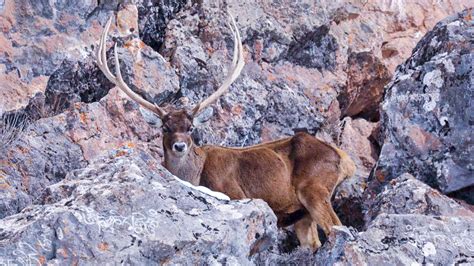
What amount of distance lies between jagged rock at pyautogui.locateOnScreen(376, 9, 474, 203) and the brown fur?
0.61 metres

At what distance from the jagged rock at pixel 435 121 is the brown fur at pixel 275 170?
612 mm

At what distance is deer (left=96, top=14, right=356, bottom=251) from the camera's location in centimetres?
959

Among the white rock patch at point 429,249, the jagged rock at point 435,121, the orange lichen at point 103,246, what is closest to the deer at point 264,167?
the jagged rock at point 435,121

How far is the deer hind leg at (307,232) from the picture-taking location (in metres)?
9.81

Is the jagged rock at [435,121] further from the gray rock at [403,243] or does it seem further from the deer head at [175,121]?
the gray rock at [403,243]

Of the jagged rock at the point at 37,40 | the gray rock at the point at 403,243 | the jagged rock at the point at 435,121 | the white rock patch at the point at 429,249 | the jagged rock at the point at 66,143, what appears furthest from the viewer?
the jagged rock at the point at 37,40

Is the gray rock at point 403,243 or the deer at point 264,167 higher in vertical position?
the gray rock at point 403,243

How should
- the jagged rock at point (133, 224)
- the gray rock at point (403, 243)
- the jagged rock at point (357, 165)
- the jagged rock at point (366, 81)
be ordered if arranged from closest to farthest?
the jagged rock at point (133, 224)
the gray rock at point (403, 243)
the jagged rock at point (357, 165)
the jagged rock at point (366, 81)

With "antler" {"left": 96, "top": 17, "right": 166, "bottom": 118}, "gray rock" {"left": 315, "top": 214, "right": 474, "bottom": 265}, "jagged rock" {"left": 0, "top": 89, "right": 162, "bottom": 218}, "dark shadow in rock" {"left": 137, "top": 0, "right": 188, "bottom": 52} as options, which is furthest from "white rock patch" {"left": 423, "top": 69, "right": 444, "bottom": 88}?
"gray rock" {"left": 315, "top": 214, "right": 474, "bottom": 265}

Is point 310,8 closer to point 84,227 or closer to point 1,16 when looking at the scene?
point 1,16

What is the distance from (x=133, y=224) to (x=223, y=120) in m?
5.45

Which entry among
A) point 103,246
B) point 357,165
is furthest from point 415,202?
point 103,246

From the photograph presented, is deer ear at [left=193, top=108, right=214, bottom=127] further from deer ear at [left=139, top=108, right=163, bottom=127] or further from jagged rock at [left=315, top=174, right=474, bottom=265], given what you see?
jagged rock at [left=315, top=174, right=474, bottom=265]

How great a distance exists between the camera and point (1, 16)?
1114 cm
